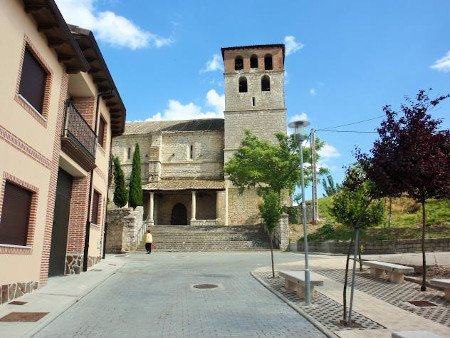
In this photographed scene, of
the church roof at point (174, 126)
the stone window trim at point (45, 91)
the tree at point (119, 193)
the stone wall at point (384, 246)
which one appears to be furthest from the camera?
the church roof at point (174, 126)

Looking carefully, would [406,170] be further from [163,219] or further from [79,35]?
[163,219]

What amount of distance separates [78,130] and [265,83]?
114ft

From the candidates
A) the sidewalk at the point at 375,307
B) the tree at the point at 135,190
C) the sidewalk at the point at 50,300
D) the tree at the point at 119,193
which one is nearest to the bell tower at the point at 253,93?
the tree at the point at 135,190

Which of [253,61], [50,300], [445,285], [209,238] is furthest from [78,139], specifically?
[253,61]

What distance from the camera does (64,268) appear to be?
12633 mm

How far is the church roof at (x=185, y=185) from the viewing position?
3756 cm

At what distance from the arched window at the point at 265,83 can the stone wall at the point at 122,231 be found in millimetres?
24074

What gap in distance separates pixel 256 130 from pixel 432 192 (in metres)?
32.4

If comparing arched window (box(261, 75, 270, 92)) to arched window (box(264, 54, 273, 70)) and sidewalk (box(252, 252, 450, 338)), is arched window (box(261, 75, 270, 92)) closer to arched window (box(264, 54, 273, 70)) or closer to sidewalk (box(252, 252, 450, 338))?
arched window (box(264, 54, 273, 70))

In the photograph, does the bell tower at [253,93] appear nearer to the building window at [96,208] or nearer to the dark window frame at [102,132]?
the dark window frame at [102,132]

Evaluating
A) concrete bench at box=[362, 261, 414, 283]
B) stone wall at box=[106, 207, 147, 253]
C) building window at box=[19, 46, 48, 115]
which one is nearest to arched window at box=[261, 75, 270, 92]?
stone wall at box=[106, 207, 147, 253]

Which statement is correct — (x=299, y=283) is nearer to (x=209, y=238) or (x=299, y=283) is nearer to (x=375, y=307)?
(x=375, y=307)

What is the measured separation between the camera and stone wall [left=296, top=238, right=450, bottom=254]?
17.8 m

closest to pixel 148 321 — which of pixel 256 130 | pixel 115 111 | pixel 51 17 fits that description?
pixel 51 17
